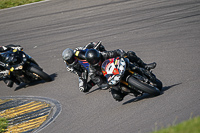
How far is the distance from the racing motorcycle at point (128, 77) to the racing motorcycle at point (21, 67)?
4.12m

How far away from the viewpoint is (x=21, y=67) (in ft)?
37.1

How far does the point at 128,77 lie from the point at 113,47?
6.02 meters

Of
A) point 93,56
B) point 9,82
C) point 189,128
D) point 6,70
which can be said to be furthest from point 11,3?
point 189,128

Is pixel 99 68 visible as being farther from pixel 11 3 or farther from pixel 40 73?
pixel 11 3

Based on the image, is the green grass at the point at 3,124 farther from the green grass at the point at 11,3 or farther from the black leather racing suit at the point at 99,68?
the green grass at the point at 11,3

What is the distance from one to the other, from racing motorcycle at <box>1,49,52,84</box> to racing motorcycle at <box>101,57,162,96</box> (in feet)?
13.5

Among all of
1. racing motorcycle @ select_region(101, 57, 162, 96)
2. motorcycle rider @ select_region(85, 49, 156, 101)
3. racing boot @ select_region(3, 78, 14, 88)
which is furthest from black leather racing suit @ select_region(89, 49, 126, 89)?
racing boot @ select_region(3, 78, 14, 88)

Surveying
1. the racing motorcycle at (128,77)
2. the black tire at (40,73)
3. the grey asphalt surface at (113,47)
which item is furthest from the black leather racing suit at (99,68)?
the black tire at (40,73)

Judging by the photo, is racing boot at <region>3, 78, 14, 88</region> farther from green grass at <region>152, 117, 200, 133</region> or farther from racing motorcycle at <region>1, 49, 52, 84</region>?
green grass at <region>152, 117, 200, 133</region>

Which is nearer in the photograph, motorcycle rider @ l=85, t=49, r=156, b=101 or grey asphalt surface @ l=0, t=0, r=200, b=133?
grey asphalt surface @ l=0, t=0, r=200, b=133

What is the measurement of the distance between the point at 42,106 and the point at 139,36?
5650 millimetres

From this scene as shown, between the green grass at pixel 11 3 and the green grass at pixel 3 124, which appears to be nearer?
the green grass at pixel 3 124

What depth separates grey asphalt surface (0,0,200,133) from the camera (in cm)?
721

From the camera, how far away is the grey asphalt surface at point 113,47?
23.6ft
